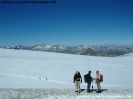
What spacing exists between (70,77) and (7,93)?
10484 mm

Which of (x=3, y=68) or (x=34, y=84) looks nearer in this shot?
(x=34, y=84)

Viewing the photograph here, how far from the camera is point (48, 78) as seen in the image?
22250mm

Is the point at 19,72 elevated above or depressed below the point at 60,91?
above

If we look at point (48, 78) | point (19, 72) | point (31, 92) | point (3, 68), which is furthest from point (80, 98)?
point (3, 68)

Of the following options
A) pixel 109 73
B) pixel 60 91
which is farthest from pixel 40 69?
pixel 60 91

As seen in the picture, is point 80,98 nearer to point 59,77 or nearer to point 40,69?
point 59,77

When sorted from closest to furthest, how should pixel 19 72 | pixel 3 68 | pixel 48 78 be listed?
1. pixel 48 78
2. pixel 19 72
3. pixel 3 68

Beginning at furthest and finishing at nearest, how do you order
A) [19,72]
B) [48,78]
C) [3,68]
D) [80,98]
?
[3,68]
[19,72]
[48,78]
[80,98]

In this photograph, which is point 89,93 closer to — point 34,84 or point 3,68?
point 34,84

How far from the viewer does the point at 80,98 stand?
1359 centimetres

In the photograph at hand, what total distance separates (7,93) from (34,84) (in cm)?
579

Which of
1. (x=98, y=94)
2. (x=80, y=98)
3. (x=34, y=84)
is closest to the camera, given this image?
(x=80, y=98)

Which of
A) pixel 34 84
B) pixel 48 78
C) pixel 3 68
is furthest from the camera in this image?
pixel 3 68

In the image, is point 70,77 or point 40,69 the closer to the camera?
point 70,77
